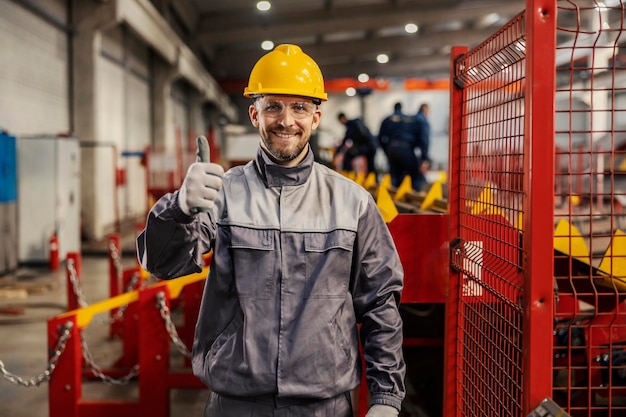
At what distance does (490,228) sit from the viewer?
8.25ft

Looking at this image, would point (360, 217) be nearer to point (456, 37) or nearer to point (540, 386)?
point (540, 386)

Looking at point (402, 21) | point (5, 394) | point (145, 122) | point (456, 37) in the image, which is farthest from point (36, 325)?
point (456, 37)

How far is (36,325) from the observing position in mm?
7105

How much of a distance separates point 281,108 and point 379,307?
0.74 m

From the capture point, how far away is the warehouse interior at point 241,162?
2.17m

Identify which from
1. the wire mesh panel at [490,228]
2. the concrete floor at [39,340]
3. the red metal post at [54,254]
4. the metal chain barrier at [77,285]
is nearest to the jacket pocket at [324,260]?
the wire mesh panel at [490,228]

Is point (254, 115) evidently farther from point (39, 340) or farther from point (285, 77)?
point (39, 340)

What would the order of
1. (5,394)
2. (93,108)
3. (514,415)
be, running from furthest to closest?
1. (93,108)
2. (5,394)
3. (514,415)

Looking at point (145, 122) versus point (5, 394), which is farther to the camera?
point (145, 122)

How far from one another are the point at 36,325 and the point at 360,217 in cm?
608

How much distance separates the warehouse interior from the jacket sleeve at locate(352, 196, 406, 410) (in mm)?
395

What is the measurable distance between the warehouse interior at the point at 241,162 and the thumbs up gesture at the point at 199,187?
0.91 meters

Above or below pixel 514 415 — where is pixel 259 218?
above

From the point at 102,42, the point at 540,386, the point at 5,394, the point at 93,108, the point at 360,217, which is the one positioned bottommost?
the point at 5,394
